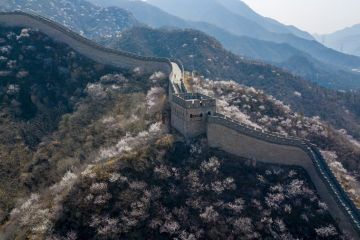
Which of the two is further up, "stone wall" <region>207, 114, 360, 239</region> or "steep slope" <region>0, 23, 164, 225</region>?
"stone wall" <region>207, 114, 360, 239</region>

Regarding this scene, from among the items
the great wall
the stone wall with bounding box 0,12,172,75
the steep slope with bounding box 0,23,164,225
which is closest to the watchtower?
the great wall

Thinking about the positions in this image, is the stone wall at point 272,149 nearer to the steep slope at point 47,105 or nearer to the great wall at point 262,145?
the great wall at point 262,145

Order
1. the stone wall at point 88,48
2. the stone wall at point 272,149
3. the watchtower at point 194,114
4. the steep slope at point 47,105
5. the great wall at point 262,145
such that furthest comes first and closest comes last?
1. the stone wall at point 88,48
2. the steep slope at point 47,105
3. the watchtower at point 194,114
4. the stone wall at point 272,149
5. the great wall at point 262,145

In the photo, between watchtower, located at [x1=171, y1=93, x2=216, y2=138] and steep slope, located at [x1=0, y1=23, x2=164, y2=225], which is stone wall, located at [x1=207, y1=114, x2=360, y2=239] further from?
steep slope, located at [x1=0, y1=23, x2=164, y2=225]

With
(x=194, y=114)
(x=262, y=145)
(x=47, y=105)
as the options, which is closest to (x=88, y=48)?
(x=47, y=105)

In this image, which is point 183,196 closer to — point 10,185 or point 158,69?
point 10,185

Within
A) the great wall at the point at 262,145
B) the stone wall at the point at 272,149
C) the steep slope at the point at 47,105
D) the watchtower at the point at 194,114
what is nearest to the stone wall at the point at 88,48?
the steep slope at the point at 47,105

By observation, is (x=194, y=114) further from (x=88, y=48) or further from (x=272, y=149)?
(x=88, y=48)
